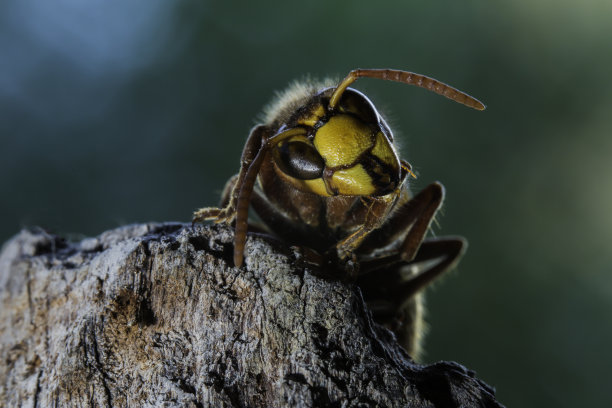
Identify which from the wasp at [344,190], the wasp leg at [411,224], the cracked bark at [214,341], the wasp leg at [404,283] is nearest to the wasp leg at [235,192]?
the wasp at [344,190]

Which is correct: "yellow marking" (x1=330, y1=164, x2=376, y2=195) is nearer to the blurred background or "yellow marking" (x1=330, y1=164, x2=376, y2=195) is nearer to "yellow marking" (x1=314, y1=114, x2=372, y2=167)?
"yellow marking" (x1=314, y1=114, x2=372, y2=167)

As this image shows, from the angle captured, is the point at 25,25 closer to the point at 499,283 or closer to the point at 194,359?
the point at 194,359

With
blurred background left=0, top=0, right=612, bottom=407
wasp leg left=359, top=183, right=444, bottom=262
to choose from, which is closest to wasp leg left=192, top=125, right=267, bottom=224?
wasp leg left=359, top=183, right=444, bottom=262

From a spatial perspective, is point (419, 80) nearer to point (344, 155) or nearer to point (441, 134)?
point (344, 155)

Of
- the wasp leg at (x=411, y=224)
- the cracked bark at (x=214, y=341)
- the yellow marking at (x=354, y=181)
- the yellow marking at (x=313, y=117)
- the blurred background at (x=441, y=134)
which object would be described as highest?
the blurred background at (x=441, y=134)

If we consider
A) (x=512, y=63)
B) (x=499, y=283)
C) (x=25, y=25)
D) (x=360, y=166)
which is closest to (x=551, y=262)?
(x=499, y=283)

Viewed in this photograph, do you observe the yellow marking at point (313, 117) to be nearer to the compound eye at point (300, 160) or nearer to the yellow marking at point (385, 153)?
the compound eye at point (300, 160)

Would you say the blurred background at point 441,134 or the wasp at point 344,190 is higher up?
A: the blurred background at point 441,134
